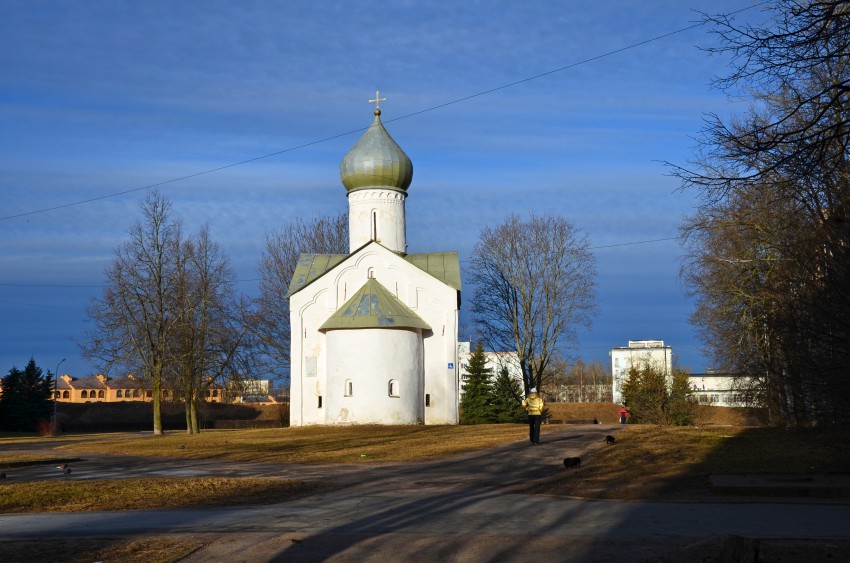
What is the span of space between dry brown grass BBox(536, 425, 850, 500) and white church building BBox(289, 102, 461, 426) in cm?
1454

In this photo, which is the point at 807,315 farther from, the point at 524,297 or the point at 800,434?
the point at 524,297

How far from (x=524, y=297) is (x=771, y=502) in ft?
111

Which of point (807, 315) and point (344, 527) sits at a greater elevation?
point (807, 315)

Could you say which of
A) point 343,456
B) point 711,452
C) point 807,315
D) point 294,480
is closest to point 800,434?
point 711,452

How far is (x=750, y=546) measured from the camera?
6.96m

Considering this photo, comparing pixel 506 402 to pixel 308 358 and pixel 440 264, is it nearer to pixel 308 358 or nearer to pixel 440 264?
pixel 440 264

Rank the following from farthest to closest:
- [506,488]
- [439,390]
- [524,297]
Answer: [524,297]
[439,390]
[506,488]

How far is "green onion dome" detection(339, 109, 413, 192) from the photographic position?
40750 millimetres

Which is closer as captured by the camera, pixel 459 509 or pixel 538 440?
pixel 459 509

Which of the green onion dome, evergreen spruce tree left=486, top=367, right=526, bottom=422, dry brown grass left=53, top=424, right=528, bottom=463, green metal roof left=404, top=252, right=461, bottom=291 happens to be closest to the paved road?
dry brown grass left=53, top=424, right=528, bottom=463

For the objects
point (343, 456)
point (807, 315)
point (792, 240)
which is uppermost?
point (792, 240)

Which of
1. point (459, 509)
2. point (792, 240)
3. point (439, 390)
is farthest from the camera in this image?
point (439, 390)

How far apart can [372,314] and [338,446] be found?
11.7 metres

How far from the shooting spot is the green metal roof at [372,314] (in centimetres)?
3584
